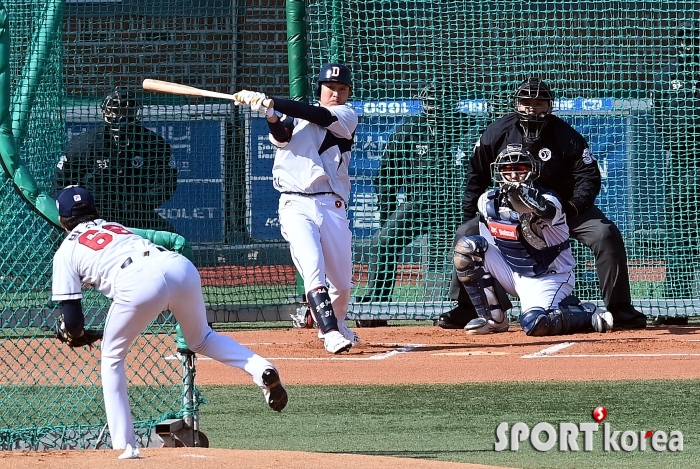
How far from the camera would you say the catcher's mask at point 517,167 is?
9172 millimetres

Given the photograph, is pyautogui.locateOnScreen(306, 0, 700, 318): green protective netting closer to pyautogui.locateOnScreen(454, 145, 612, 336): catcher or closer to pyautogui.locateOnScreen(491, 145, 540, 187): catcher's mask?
pyautogui.locateOnScreen(454, 145, 612, 336): catcher

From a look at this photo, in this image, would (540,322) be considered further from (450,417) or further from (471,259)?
(450,417)

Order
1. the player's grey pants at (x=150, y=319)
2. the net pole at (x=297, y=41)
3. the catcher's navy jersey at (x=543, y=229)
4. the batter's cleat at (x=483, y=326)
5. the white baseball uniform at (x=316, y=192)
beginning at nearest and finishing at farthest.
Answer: the player's grey pants at (x=150, y=319) < the white baseball uniform at (x=316, y=192) < the catcher's navy jersey at (x=543, y=229) < the batter's cleat at (x=483, y=326) < the net pole at (x=297, y=41)

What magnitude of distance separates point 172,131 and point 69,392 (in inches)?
209

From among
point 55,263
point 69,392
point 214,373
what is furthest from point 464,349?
point 55,263

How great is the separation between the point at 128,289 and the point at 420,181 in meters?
5.90

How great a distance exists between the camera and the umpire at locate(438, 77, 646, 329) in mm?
9547

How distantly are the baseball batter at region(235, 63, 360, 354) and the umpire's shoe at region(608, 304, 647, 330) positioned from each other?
2.28 meters

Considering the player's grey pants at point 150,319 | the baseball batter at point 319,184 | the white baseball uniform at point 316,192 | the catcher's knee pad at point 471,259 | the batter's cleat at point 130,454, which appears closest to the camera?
the batter's cleat at point 130,454

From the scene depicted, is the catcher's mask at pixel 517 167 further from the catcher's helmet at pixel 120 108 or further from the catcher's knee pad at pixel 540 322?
the catcher's helmet at pixel 120 108

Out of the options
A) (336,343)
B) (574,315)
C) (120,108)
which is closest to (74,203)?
(336,343)

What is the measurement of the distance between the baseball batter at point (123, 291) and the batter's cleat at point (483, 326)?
420 cm

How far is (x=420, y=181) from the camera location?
11.2 metres

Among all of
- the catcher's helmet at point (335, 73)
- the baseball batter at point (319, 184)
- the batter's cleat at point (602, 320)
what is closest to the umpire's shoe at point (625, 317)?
the batter's cleat at point (602, 320)
